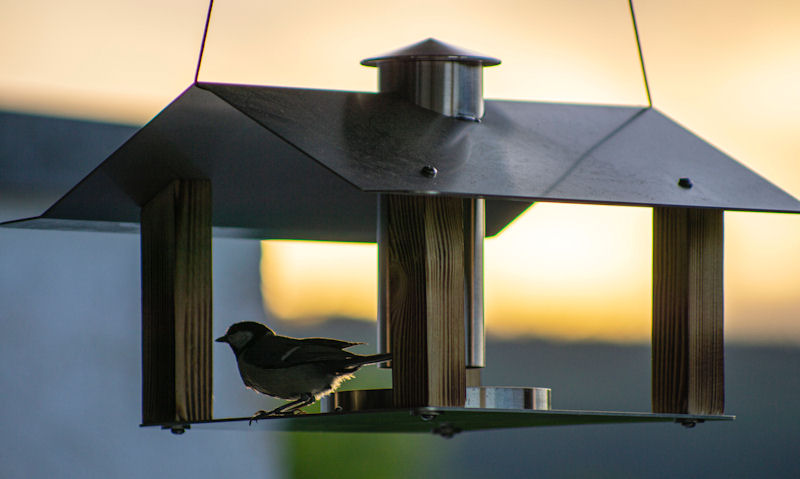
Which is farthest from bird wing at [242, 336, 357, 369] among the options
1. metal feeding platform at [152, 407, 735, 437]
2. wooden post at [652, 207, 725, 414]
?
wooden post at [652, 207, 725, 414]

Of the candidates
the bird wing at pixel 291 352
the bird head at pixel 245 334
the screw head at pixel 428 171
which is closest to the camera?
the screw head at pixel 428 171

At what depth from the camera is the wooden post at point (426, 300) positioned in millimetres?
1755

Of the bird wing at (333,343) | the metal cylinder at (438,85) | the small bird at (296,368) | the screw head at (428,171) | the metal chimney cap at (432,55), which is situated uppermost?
the metal chimney cap at (432,55)

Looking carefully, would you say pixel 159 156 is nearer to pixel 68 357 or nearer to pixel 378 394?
pixel 378 394

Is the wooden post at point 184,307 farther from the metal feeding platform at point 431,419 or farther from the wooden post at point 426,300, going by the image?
the wooden post at point 426,300

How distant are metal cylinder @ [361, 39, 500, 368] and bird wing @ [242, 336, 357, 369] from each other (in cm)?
9

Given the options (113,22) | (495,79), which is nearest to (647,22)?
(113,22)

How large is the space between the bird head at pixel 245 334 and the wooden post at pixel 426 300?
1.15 feet

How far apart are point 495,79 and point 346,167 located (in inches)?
27.5

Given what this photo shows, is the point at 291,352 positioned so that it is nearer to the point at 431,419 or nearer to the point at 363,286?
the point at 431,419

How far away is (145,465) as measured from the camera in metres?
4.57

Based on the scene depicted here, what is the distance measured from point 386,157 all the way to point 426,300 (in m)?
0.23

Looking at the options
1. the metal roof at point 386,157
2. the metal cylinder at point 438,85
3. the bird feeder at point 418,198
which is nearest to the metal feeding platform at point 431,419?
the bird feeder at point 418,198

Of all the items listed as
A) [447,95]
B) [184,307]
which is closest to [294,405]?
[184,307]
